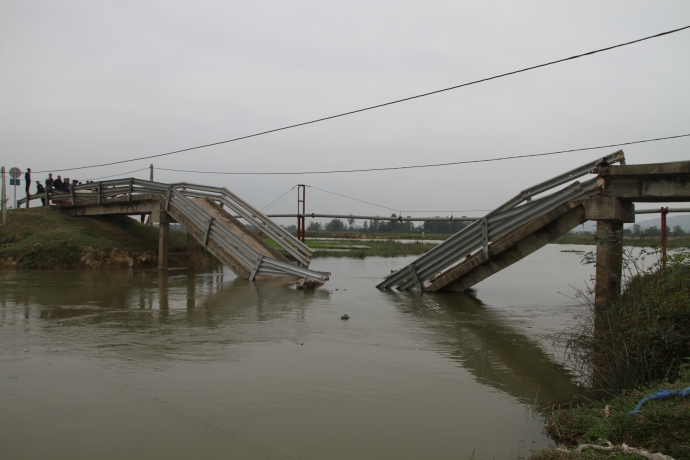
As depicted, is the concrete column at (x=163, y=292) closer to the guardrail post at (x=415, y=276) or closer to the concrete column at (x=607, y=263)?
the guardrail post at (x=415, y=276)

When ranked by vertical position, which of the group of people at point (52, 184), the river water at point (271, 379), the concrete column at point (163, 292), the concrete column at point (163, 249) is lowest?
the river water at point (271, 379)

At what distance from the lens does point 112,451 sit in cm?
491

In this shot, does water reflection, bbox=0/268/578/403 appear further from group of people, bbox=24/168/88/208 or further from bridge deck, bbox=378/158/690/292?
group of people, bbox=24/168/88/208

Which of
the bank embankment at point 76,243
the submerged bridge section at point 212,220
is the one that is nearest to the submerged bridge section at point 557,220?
the submerged bridge section at point 212,220

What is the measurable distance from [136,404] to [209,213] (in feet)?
48.7

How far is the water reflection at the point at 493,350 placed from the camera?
7.01m

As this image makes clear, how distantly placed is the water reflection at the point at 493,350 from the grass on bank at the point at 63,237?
50.5ft

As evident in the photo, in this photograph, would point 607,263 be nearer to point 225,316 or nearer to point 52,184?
point 225,316

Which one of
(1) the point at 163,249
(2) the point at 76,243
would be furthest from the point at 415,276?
(2) the point at 76,243

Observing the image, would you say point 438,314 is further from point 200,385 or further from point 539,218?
point 200,385

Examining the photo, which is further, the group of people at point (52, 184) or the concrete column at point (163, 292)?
the group of people at point (52, 184)

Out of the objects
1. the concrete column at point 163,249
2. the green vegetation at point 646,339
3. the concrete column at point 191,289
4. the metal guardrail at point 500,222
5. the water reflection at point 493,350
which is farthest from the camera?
the concrete column at point 163,249

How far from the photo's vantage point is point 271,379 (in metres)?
7.08

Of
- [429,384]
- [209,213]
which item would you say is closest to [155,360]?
[429,384]
